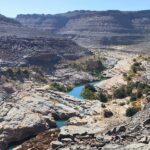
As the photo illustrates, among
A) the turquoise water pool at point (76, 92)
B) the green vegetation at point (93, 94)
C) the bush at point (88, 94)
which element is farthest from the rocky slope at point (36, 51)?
the bush at point (88, 94)

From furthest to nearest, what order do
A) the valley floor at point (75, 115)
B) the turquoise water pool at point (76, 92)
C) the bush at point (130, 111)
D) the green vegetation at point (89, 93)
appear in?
the turquoise water pool at point (76, 92) < the green vegetation at point (89, 93) < the bush at point (130, 111) < the valley floor at point (75, 115)

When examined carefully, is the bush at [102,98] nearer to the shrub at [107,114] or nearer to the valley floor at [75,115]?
the valley floor at [75,115]

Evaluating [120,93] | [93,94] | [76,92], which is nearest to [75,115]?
[120,93]

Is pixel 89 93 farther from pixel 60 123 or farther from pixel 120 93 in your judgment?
pixel 60 123

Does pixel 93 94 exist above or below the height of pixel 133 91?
below

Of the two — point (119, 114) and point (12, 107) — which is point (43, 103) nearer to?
point (12, 107)

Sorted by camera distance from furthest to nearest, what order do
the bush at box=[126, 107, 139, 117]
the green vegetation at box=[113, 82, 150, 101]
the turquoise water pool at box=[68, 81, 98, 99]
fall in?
the turquoise water pool at box=[68, 81, 98, 99] → the green vegetation at box=[113, 82, 150, 101] → the bush at box=[126, 107, 139, 117]

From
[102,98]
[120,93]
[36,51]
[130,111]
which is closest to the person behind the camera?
[130,111]

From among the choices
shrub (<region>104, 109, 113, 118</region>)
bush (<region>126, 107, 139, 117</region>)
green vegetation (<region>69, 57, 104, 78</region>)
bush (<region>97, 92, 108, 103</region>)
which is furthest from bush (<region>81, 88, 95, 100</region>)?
green vegetation (<region>69, 57, 104, 78</region>)

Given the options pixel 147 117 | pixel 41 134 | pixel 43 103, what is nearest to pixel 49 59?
pixel 43 103

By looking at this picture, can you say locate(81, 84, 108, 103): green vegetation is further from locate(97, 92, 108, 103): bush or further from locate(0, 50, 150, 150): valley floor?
locate(0, 50, 150, 150): valley floor

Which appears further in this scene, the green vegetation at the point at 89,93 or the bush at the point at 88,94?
the green vegetation at the point at 89,93

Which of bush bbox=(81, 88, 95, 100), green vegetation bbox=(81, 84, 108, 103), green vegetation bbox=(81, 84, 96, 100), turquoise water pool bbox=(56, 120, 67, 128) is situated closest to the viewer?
turquoise water pool bbox=(56, 120, 67, 128)

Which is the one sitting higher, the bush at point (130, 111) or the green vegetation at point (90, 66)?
the bush at point (130, 111)
